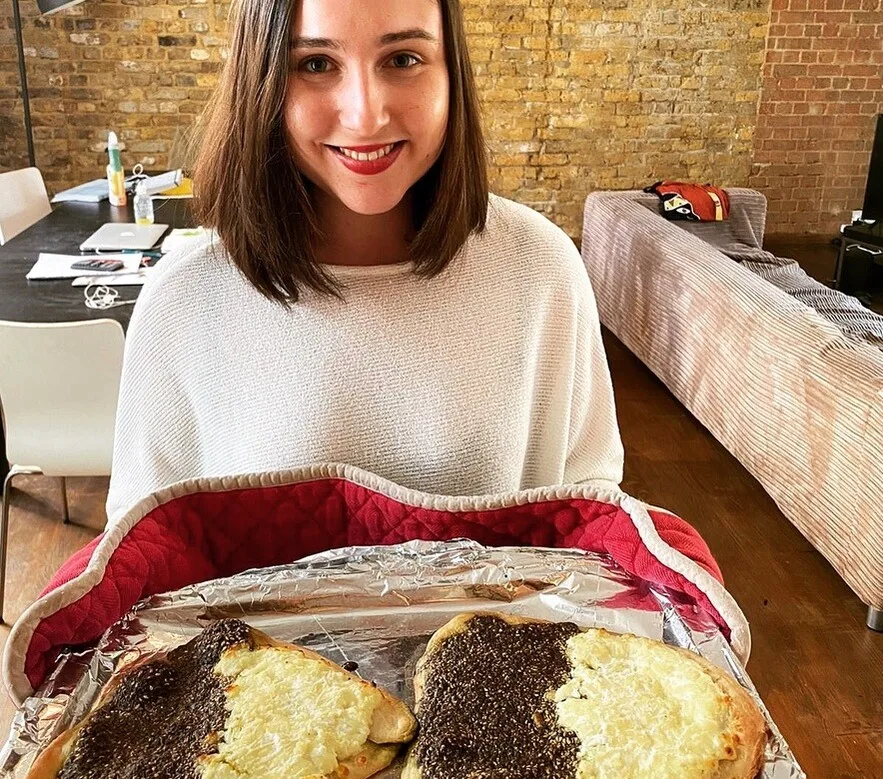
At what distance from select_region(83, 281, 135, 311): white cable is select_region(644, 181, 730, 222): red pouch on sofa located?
305 centimetres

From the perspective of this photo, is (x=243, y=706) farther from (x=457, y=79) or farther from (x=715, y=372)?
(x=715, y=372)

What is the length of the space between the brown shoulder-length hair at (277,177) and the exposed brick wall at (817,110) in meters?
5.44

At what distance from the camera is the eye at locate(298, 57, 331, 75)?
1030 millimetres

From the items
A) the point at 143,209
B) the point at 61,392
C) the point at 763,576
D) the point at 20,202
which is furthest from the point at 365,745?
the point at 20,202

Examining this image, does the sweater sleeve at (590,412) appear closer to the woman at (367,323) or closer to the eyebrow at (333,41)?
the woman at (367,323)

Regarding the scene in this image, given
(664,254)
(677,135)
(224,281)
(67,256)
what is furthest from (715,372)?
(677,135)

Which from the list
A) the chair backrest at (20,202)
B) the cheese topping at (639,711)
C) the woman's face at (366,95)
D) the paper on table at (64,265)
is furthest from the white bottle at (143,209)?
the cheese topping at (639,711)

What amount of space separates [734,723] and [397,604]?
1.18 ft

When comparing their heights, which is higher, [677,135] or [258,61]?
[258,61]

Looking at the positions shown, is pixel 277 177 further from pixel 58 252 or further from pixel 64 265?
pixel 58 252

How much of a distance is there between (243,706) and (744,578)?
2.21 m

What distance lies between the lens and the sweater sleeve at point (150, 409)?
1202 mm

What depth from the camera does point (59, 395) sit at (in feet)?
7.64

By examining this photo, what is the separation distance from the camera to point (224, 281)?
121cm
